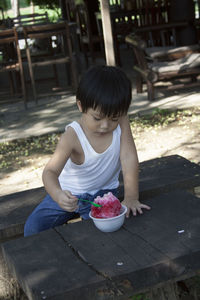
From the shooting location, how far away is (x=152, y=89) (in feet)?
22.1

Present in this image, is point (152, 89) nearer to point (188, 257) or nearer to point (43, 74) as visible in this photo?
point (43, 74)

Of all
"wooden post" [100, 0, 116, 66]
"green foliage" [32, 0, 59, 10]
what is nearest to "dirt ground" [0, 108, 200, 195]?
"wooden post" [100, 0, 116, 66]

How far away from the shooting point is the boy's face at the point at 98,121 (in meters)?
2.35

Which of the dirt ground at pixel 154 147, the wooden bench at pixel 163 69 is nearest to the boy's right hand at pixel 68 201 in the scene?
the dirt ground at pixel 154 147

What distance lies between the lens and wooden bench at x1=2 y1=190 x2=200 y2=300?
5.49 feet

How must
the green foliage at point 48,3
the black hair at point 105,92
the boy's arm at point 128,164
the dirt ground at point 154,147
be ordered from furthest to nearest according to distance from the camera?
the green foliage at point 48,3
the dirt ground at point 154,147
the boy's arm at point 128,164
the black hair at point 105,92

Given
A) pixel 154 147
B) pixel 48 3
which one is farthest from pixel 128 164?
pixel 48 3

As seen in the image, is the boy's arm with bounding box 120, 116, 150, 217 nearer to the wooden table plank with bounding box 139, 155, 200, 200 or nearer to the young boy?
the young boy

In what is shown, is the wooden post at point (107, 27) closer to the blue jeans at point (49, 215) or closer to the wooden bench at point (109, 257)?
the blue jeans at point (49, 215)

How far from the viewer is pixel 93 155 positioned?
255 centimetres

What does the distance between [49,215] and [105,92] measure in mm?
756

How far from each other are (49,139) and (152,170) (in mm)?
2773

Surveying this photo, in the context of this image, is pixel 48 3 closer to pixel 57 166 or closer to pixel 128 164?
pixel 128 164

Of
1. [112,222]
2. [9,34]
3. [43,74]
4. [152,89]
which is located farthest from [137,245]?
[43,74]
